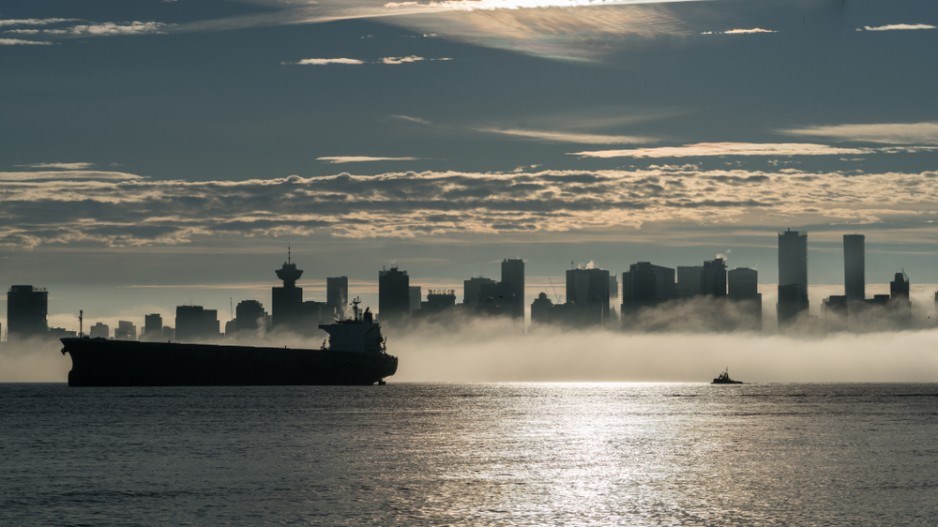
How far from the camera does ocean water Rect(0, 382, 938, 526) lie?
65.5m

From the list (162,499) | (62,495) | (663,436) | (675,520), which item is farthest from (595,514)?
(663,436)

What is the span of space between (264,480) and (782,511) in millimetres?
35283

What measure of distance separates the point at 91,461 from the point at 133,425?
5436 centimetres

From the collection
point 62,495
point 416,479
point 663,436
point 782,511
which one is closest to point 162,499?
point 62,495

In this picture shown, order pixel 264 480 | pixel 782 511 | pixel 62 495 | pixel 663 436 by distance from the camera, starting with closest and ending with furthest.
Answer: pixel 782 511
pixel 62 495
pixel 264 480
pixel 663 436

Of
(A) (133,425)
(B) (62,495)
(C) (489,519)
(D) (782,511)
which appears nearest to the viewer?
(C) (489,519)

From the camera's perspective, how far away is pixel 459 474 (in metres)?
87.2

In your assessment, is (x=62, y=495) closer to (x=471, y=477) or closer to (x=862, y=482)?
(x=471, y=477)

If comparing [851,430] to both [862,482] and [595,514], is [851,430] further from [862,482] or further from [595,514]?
[595,514]

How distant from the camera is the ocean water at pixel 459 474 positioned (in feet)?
215

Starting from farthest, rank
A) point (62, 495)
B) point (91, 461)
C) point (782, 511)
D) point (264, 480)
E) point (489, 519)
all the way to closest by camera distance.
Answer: point (91, 461)
point (264, 480)
point (62, 495)
point (782, 511)
point (489, 519)

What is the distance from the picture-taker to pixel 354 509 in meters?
66.9

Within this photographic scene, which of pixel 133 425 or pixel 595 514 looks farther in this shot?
pixel 133 425

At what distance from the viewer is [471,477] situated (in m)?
85.0
